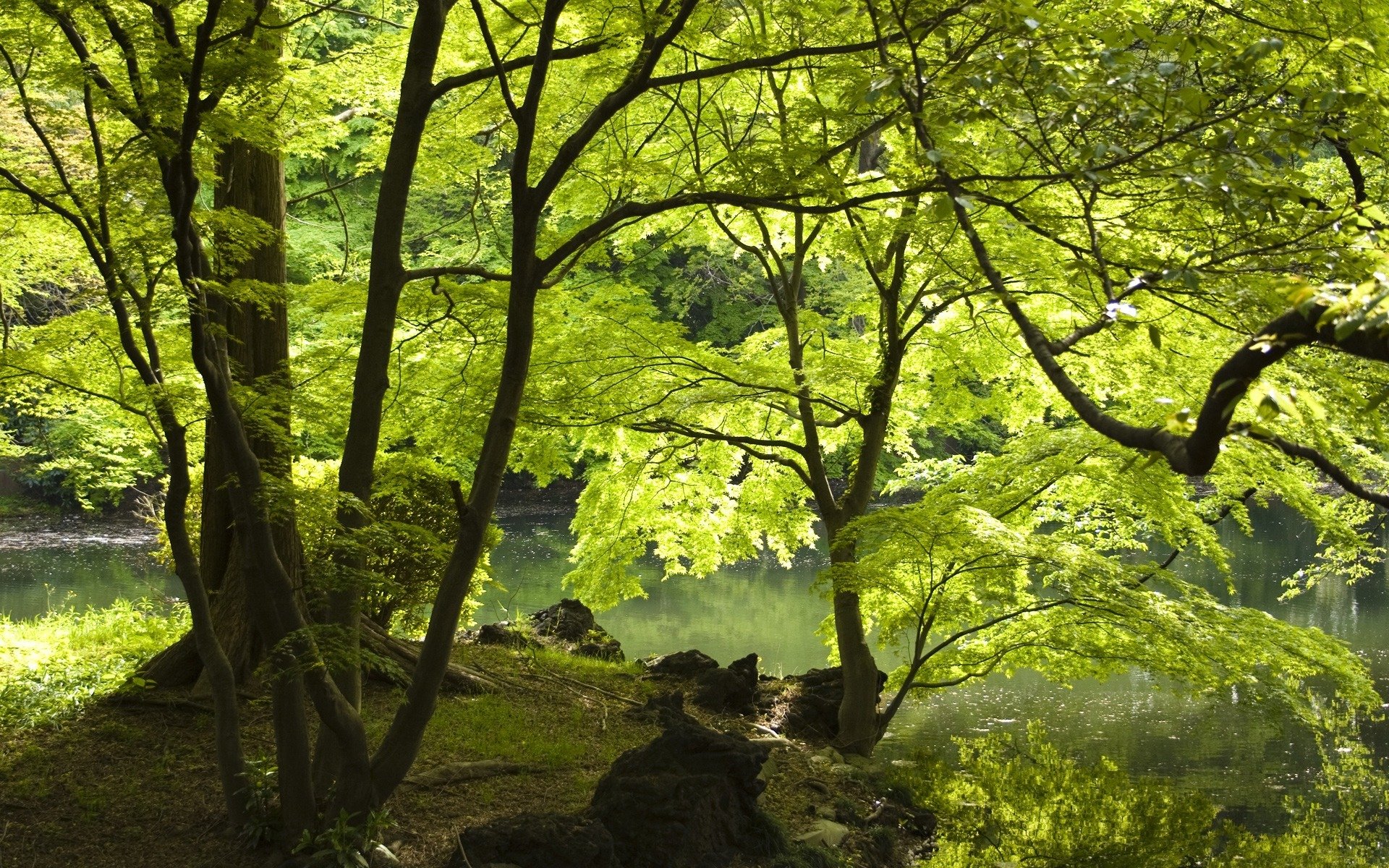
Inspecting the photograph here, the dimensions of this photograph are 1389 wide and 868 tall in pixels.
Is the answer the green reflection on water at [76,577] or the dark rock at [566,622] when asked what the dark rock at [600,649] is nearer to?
the dark rock at [566,622]

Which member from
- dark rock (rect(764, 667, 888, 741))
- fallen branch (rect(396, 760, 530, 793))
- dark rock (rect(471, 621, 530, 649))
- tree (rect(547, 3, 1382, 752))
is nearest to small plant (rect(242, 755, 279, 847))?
fallen branch (rect(396, 760, 530, 793))

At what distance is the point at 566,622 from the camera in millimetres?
9070

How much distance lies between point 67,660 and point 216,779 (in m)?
1.93

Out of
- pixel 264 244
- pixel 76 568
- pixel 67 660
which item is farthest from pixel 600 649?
pixel 76 568

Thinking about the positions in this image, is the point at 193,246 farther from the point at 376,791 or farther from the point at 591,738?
the point at 591,738

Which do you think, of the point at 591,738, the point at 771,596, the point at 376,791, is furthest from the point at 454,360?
the point at 771,596

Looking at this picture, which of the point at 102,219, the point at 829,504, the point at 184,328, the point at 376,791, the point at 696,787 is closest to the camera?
the point at 102,219

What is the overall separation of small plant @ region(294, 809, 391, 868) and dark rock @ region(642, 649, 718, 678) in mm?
4303

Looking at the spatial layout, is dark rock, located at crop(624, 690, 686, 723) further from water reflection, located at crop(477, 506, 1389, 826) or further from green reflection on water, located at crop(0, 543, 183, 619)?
green reflection on water, located at crop(0, 543, 183, 619)

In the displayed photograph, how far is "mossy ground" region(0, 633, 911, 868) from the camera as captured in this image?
4.10 metres

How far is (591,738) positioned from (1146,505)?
351 cm

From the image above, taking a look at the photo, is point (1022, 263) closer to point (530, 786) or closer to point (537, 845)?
point (530, 786)

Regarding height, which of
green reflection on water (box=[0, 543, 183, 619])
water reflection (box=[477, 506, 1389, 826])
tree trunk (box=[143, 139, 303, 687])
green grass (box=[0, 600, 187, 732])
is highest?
tree trunk (box=[143, 139, 303, 687])

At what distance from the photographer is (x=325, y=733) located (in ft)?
13.7
